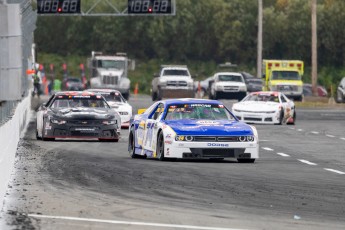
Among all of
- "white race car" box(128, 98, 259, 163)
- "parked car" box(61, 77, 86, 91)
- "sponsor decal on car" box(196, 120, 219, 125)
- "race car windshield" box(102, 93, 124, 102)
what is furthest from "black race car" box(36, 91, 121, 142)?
"parked car" box(61, 77, 86, 91)

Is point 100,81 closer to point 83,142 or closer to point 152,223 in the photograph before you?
point 83,142

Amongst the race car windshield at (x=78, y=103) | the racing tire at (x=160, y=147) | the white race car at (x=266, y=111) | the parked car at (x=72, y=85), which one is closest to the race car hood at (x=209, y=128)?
the racing tire at (x=160, y=147)

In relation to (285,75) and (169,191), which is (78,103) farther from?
(285,75)

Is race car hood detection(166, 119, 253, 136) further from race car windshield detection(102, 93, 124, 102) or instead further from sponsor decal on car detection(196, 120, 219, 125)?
race car windshield detection(102, 93, 124, 102)

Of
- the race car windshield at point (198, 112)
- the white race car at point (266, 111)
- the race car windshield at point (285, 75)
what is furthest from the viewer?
the race car windshield at point (285, 75)

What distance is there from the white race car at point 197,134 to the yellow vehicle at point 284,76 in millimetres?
47136

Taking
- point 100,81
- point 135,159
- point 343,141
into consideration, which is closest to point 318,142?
point 343,141

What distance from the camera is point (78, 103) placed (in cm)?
3522

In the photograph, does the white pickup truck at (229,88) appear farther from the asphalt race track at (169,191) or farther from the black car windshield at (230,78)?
the asphalt race track at (169,191)

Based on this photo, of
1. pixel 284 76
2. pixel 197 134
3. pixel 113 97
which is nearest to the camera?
pixel 197 134

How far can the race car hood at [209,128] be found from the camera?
1005 inches

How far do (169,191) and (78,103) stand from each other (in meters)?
16.3

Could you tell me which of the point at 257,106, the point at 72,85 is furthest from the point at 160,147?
the point at 72,85

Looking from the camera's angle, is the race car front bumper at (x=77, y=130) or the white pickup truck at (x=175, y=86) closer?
the race car front bumper at (x=77, y=130)
